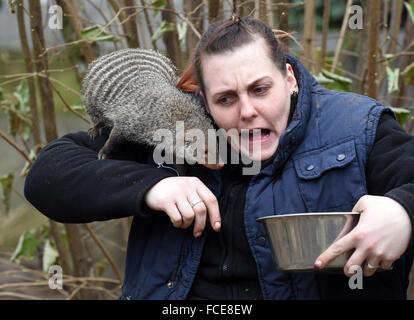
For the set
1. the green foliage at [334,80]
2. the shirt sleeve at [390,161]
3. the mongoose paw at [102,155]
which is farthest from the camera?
the green foliage at [334,80]

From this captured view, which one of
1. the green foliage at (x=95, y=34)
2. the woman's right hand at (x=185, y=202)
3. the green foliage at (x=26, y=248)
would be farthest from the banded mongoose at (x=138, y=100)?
the green foliage at (x=26, y=248)

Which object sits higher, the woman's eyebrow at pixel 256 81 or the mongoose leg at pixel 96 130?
the woman's eyebrow at pixel 256 81

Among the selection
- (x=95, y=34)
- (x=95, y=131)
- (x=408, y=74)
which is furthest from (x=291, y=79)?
(x=95, y=34)

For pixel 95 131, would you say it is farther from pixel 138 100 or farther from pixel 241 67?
pixel 241 67

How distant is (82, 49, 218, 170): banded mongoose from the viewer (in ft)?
7.41

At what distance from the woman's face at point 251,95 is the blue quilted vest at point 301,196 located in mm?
61

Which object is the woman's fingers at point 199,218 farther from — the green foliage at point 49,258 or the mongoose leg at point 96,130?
the green foliage at point 49,258

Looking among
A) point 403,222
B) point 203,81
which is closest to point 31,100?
point 203,81

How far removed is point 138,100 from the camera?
235cm

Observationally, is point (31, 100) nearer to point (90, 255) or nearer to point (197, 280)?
point (90, 255)

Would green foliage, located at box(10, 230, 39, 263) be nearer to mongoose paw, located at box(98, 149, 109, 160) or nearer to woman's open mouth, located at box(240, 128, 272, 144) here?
mongoose paw, located at box(98, 149, 109, 160)

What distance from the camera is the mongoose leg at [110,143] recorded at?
2061 millimetres

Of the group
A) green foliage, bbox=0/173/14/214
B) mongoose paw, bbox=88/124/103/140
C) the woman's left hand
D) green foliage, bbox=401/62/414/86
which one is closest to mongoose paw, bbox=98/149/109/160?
mongoose paw, bbox=88/124/103/140

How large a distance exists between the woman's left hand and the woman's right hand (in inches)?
16.1
